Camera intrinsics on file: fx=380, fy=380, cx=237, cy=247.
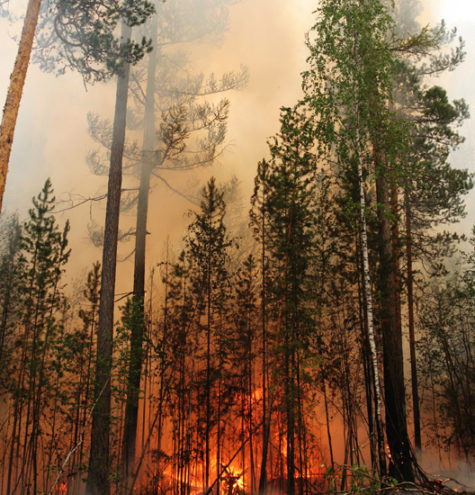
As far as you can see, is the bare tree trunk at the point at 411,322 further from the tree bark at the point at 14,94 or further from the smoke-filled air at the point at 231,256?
the tree bark at the point at 14,94

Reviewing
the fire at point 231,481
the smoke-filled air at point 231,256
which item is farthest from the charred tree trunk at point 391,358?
the fire at point 231,481

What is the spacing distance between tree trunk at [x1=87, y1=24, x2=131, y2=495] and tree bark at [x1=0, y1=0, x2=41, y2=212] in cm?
180

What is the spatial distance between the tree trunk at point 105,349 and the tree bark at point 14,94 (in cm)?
180

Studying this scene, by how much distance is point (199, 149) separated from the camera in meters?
9.91

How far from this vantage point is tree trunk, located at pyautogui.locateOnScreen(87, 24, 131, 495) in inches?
236

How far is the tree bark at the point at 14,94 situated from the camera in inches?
190

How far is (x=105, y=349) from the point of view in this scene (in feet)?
20.7

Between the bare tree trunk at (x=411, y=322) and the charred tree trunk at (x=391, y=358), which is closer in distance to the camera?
the charred tree trunk at (x=391, y=358)

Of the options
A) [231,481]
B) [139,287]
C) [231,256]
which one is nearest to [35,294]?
[139,287]

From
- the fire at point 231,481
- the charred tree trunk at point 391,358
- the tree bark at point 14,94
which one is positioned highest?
the tree bark at point 14,94

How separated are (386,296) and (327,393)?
4.25 meters

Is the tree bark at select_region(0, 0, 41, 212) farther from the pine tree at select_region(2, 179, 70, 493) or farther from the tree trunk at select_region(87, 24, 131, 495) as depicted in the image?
the pine tree at select_region(2, 179, 70, 493)

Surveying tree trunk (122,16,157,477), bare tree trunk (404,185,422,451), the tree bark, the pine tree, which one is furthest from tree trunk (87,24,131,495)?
bare tree trunk (404,185,422,451)

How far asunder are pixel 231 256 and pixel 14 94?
643 centimetres
